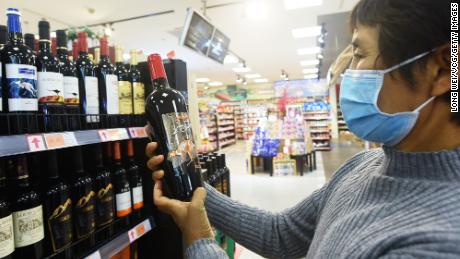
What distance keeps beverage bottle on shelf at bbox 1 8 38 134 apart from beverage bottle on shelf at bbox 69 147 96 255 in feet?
0.84

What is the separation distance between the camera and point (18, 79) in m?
0.95

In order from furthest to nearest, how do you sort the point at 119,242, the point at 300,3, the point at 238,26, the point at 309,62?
the point at 309,62 < the point at 238,26 < the point at 300,3 < the point at 119,242

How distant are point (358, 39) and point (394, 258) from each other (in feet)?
1.75

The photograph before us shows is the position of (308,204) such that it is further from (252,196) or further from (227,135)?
(227,135)

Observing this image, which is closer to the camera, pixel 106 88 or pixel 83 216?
pixel 83 216

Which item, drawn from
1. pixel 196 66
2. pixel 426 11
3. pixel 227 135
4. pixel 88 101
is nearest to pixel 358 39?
pixel 426 11

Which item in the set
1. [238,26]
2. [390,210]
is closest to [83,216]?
[390,210]

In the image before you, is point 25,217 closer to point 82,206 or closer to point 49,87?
point 82,206

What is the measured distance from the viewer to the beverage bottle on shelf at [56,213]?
1042mm

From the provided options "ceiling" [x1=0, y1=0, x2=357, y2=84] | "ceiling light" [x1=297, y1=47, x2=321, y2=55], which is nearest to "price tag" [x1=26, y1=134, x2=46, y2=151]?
"ceiling" [x1=0, y1=0, x2=357, y2=84]

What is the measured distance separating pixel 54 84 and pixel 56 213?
45 centimetres

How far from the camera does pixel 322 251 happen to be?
2.46 feet

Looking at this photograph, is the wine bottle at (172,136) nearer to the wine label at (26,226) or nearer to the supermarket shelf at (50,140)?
the supermarket shelf at (50,140)

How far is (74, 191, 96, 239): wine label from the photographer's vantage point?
1.16m
